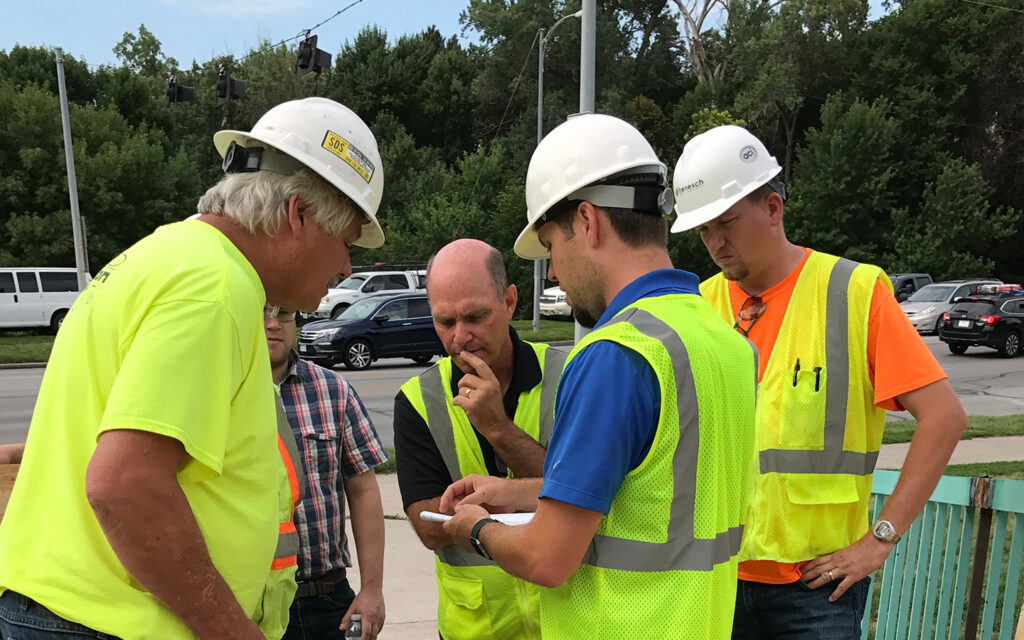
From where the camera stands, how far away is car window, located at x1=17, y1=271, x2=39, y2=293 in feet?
85.7

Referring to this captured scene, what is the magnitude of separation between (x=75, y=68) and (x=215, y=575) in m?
44.3

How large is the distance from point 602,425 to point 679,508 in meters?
0.24

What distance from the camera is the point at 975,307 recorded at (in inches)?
824

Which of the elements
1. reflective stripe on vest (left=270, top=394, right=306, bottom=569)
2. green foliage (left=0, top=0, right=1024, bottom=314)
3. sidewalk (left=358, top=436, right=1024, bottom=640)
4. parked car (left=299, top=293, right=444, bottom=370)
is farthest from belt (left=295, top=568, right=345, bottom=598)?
green foliage (left=0, top=0, right=1024, bottom=314)

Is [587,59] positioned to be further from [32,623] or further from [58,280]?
[58,280]

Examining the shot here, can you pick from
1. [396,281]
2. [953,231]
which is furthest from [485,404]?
[953,231]

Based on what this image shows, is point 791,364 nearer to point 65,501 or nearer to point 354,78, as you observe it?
point 65,501

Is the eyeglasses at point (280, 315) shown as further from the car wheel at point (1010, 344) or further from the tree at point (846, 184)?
the tree at point (846, 184)

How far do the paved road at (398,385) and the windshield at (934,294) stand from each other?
4645mm

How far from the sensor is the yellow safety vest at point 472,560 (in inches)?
93.7

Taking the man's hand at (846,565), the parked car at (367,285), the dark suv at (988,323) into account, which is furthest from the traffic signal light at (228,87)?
the man's hand at (846,565)

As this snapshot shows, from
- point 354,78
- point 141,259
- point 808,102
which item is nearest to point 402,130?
point 354,78

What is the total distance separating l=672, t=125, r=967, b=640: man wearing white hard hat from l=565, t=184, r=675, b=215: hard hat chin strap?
2.75 feet

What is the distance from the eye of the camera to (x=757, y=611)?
2.59 metres
